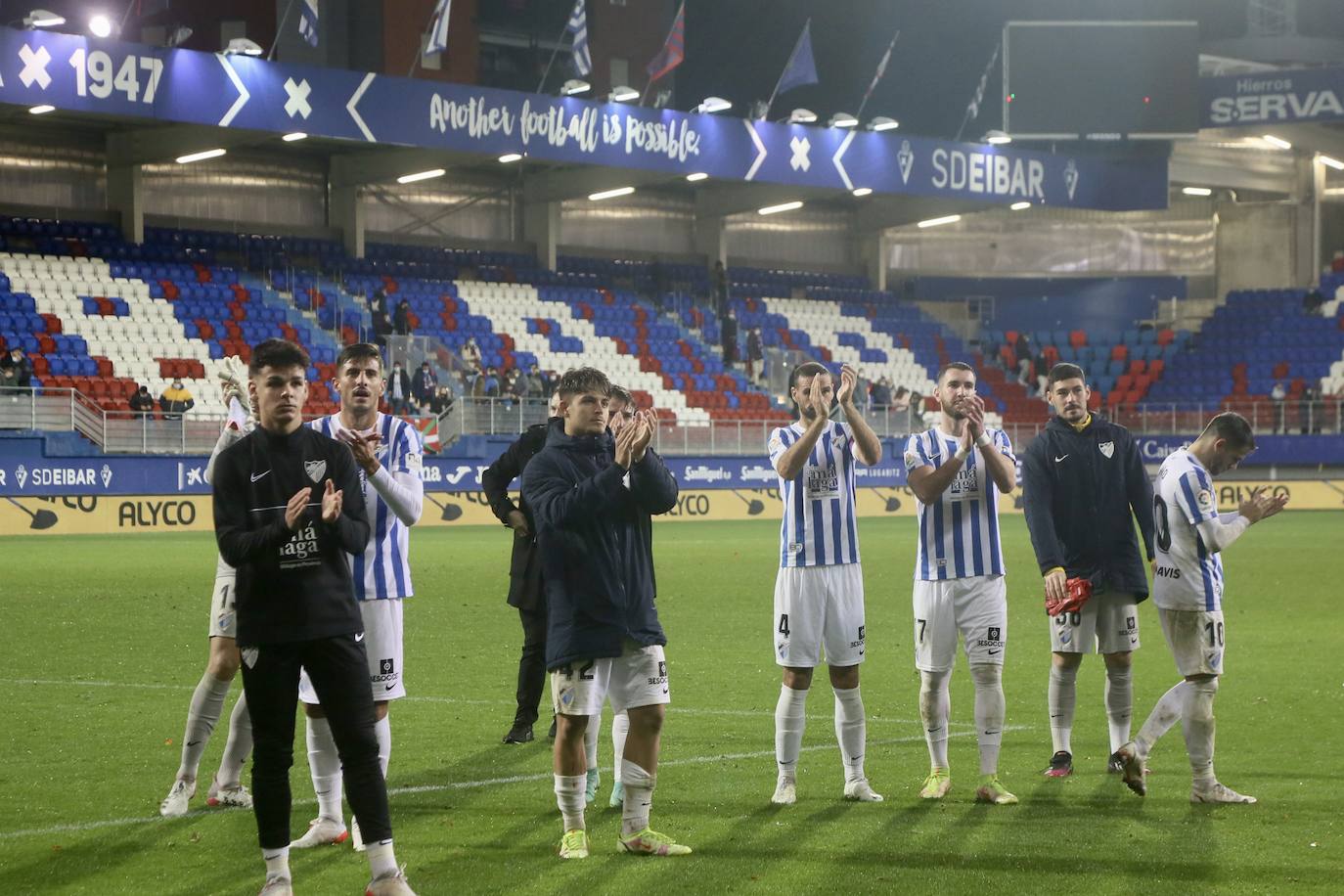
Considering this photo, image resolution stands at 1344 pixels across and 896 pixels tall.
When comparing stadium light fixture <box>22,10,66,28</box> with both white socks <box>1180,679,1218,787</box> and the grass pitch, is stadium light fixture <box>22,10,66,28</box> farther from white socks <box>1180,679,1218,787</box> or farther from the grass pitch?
white socks <box>1180,679,1218,787</box>

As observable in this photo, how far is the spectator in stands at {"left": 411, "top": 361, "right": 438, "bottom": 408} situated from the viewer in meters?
34.0

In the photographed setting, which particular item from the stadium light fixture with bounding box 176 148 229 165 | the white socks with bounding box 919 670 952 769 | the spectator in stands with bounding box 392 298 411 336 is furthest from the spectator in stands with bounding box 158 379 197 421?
the white socks with bounding box 919 670 952 769

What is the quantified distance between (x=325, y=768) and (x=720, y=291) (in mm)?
40096

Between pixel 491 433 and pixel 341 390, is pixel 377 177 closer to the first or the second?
pixel 491 433

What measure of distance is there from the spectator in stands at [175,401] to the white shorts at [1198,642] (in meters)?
24.2

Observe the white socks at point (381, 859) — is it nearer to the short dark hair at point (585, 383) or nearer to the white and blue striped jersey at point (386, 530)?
the white and blue striped jersey at point (386, 530)

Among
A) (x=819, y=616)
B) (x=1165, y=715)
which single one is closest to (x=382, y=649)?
(x=819, y=616)

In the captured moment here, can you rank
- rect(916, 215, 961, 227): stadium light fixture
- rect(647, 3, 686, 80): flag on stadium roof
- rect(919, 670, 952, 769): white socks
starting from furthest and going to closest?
rect(916, 215, 961, 227): stadium light fixture → rect(647, 3, 686, 80): flag on stadium roof → rect(919, 670, 952, 769): white socks

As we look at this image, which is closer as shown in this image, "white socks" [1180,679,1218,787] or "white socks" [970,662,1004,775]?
"white socks" [1180,679,1218,787]

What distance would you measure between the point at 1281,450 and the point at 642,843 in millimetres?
37800

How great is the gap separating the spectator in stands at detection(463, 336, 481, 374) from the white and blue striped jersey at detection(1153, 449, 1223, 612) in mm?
29389

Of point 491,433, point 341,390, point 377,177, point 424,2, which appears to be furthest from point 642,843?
point 424,2

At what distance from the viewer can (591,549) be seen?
6.92m

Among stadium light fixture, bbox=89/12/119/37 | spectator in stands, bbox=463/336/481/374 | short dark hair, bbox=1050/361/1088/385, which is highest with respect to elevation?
stadium light fixture, bbox=89/12/119/37
